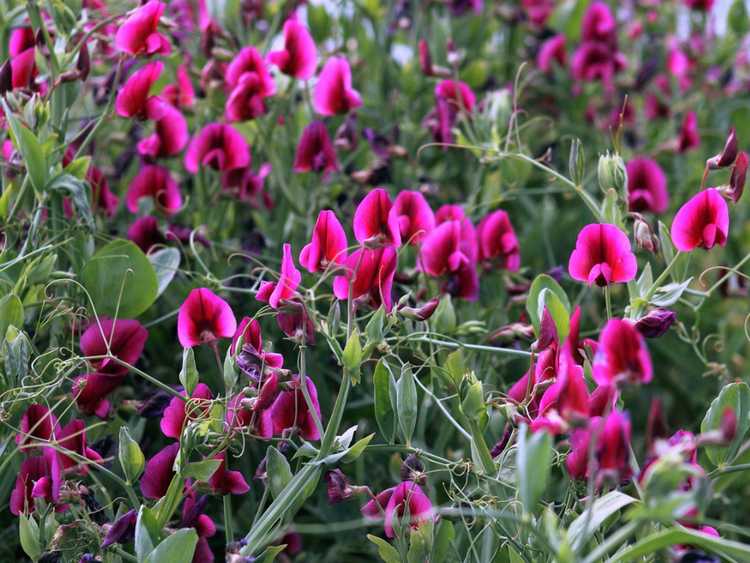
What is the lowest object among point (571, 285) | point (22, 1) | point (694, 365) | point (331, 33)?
point (694, 365)

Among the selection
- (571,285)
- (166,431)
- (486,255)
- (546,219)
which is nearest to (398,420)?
(166,431)

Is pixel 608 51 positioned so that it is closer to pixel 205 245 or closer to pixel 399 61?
pixel 399 61

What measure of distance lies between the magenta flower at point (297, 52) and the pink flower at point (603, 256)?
560 millimetres

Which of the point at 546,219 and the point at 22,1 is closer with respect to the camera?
the point at 22,1

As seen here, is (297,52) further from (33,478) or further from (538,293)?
(33,478)

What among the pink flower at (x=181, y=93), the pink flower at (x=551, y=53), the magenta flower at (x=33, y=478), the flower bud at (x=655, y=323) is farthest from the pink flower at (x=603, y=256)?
the pink flower at (x=551, y=53)

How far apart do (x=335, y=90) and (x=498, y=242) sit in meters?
0.30

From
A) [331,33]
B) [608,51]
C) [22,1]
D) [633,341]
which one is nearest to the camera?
[633,341]

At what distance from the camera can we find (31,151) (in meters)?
1.09

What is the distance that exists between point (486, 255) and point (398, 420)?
434 mm

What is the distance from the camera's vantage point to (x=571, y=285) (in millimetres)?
1551

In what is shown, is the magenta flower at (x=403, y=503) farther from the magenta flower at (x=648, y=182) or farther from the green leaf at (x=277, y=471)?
the magenta flower at (x=648, y=182)

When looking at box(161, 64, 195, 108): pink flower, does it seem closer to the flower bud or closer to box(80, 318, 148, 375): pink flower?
box(80, 318, 148, 375): pink flower

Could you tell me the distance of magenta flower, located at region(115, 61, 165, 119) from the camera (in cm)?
125
